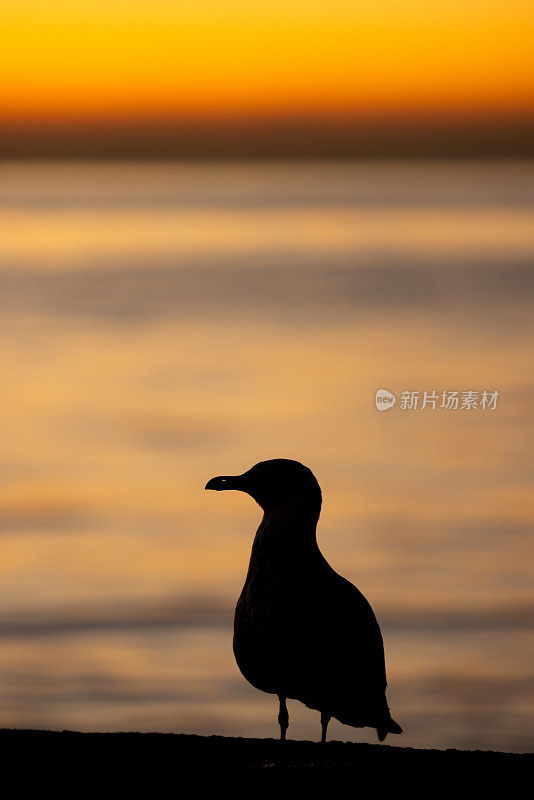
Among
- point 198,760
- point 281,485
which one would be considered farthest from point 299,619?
point 198,760

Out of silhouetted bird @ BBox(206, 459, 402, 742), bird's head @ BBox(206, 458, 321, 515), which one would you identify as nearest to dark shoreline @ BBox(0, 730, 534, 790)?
silhouetted bird @ BBox(206, 459, 402, 742)

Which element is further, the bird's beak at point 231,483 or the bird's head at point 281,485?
the bird's beak at point 231,483

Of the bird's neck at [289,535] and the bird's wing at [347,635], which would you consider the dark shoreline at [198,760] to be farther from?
the bird's neck at [289,535]

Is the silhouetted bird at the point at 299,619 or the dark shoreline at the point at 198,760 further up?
the silhouetted bird at the point at 299,619

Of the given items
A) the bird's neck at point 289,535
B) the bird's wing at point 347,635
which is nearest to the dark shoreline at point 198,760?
the bird's wing at point 347,635

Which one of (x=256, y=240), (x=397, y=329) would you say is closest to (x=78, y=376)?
(x=397, y=329)

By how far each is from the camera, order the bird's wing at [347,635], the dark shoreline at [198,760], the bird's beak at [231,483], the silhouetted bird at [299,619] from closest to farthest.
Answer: the dark shoreline at [198,760] → the silhouetted bird at [299,619] → the bird's wing at [347,635] → the bird's beak at [231,483]

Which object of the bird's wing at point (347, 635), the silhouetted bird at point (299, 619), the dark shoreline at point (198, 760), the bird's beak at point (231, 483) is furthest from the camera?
the bird's beak at point (231, 483)

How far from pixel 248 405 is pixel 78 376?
152 inches

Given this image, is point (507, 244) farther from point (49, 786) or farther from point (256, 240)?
point (49, 786)

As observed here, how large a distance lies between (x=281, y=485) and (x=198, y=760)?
1.15 m

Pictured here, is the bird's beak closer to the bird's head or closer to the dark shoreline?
the bird's head

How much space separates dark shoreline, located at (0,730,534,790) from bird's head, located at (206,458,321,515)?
946 millimetres

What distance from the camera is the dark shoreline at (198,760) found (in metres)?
5.84
